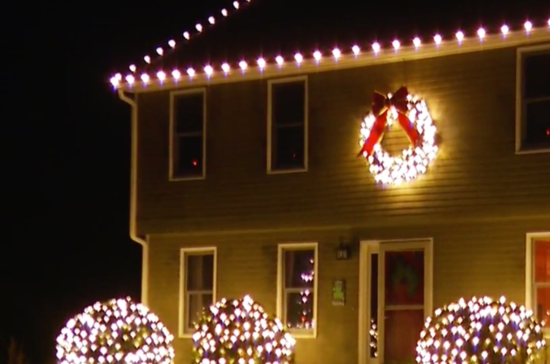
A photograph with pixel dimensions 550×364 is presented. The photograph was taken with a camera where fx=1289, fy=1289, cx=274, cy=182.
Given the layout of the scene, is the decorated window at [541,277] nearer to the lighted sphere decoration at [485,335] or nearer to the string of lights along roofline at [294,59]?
the lighted sphere decoration at [485,335]

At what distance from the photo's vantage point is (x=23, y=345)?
95.1ft

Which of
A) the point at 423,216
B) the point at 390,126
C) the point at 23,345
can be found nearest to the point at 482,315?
the point at 423,216

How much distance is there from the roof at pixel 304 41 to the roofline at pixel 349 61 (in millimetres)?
14

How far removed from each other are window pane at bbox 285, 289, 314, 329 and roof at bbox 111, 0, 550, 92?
3.53 m

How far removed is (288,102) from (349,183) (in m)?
1.85

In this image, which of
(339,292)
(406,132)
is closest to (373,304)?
(339,292)

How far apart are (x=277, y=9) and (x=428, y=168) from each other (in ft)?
17.3

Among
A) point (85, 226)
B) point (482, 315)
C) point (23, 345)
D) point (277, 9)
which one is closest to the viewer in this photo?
point (482, 315)

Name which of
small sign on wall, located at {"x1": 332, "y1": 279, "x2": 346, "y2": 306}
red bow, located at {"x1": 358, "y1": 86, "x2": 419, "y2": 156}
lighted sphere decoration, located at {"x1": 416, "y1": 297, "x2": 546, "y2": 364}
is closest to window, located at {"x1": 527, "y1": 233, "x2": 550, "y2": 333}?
lighted sphere decoration, located at {"x1": 416, "y1": 297, "x2": 546, "y2": 364}

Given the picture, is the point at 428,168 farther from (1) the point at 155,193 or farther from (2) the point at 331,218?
(1) the point at 155,193

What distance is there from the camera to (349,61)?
64.8ft

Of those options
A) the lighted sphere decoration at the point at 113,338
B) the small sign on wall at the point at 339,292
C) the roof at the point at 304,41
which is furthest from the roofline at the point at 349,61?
the lighted sphere decoration at the point at 113,338

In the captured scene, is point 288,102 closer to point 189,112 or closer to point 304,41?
point 304,41

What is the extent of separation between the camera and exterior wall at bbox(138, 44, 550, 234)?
18.3 meters
